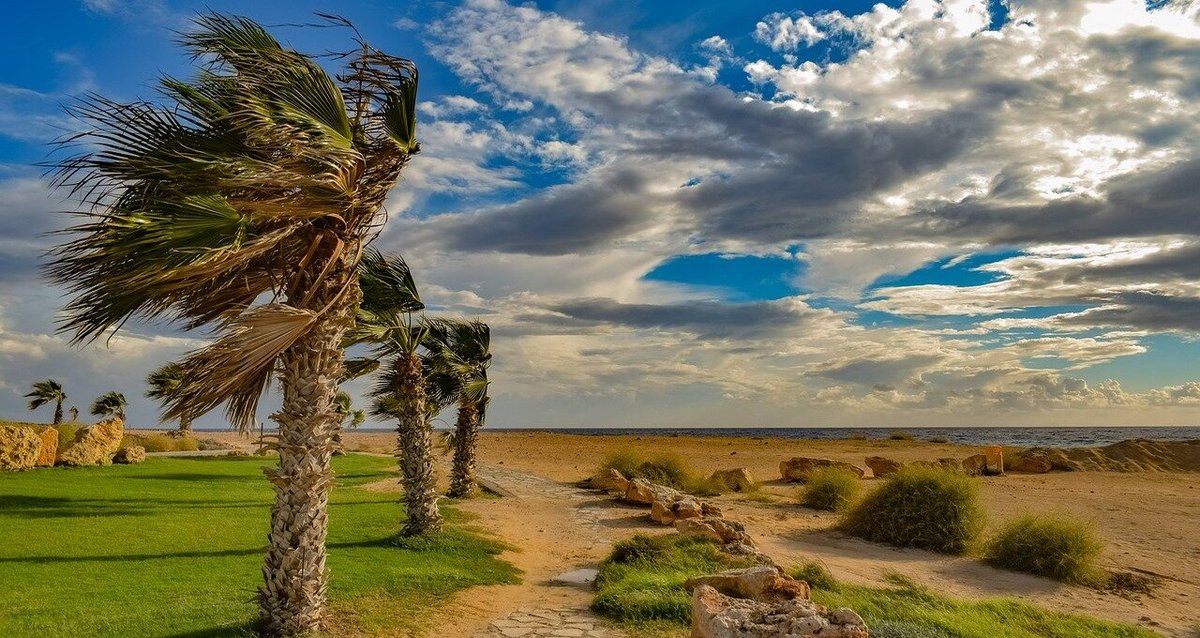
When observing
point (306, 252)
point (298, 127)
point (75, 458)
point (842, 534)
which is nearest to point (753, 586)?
point (306, 252)

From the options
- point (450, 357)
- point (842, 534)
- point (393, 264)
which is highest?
point (393, 264)

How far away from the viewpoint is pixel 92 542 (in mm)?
11734

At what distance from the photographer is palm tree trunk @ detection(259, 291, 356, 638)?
7.29 meters

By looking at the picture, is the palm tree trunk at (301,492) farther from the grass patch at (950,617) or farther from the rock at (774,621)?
the grass patch at (950,617)

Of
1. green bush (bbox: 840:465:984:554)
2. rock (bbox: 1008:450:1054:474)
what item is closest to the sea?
rock (bbox: 1008:450:1054:474)

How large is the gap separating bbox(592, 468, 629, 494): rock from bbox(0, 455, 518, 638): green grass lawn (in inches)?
246

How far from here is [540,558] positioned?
520 inches

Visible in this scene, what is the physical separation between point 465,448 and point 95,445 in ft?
44.9

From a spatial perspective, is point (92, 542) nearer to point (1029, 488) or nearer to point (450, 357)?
point (450, 357)

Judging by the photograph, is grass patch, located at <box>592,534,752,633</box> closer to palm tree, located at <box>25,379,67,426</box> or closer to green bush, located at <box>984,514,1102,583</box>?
green bush, located at <box>984,514,1102,583</box>

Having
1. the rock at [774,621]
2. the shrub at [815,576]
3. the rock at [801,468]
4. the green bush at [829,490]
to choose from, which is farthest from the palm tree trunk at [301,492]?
the rock at [801,468]

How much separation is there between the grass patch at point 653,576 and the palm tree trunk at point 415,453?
3.67m

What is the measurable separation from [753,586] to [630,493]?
12.8m

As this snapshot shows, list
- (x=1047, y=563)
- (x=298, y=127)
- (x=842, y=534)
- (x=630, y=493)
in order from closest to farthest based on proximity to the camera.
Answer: (x=298, y=127), (x=1047, y=563), (x=842, y=534), (x=630, y=493)
